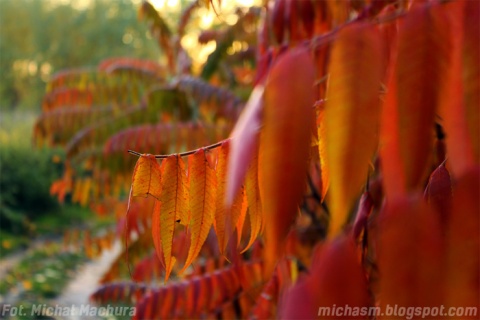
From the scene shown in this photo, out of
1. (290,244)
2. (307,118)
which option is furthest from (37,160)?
(307,118)

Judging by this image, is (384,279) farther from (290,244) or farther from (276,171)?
(290,244)

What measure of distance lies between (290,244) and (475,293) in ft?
6.08

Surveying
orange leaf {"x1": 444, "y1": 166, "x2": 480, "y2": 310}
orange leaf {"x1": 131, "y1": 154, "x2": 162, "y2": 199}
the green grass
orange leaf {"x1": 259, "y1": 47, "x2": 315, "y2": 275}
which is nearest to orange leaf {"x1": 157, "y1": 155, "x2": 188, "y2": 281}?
orange leaf {"x1": 131, "y1": 154, "x2": 162, "y2": 199}

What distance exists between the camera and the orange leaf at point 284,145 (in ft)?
1.67

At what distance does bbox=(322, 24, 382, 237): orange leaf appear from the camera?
0.50 m

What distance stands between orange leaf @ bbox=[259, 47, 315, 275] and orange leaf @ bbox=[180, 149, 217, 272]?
0.30m

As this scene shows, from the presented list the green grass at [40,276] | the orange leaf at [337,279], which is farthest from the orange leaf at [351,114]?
the green grass at [40,276]

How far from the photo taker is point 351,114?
0.53 metres

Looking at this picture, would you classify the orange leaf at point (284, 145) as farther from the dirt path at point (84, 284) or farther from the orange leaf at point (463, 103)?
the dirt path at point (84, 284)

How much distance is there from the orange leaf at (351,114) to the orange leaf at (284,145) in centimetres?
2

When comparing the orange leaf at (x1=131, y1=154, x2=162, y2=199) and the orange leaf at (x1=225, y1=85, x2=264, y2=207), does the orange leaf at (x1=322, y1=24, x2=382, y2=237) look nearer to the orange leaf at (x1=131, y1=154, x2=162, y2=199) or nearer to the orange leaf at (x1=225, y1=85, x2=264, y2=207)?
the orange leaf at (x1=225, y1=85, x2=264, y2=207)

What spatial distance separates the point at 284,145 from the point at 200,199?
376 mm

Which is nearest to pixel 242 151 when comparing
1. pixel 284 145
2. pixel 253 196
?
pixel 284 145

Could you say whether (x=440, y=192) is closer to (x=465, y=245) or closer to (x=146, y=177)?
(x=465, y=245)
